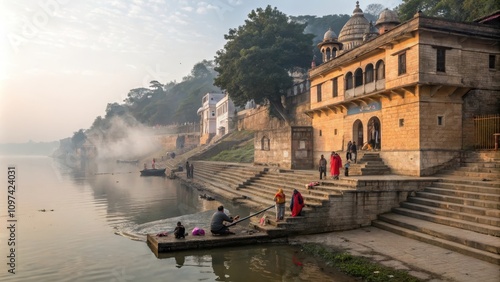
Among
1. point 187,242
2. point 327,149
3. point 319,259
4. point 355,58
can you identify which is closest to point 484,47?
point 355,58

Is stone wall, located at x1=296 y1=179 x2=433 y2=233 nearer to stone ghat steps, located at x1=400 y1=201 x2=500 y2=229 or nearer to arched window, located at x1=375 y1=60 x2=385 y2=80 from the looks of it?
stone ghat steps, located at x1=400 y1=201 x2=500 y2=229

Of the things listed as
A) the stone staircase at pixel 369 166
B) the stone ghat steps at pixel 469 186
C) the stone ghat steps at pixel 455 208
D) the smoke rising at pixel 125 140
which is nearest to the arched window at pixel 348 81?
the stone staircase at pixel 369 166

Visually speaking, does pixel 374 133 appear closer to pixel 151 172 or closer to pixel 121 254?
pixel 121 254

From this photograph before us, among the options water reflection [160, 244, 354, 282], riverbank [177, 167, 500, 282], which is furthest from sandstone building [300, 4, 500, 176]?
water reflection [160, 244, 354, 282]

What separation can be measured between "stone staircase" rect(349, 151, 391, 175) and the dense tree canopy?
1670cm

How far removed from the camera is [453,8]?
3350 cm

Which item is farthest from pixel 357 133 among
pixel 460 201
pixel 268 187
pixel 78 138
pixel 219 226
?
pixel 78 138

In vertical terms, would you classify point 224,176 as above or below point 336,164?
below

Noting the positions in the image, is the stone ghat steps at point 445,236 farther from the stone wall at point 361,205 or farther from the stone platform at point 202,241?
the stone platform at point 202,241

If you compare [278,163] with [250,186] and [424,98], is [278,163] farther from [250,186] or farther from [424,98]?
[424,98]

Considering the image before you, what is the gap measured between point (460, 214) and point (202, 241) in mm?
7787

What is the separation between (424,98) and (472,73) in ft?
9.19

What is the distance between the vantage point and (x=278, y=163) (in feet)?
90.2

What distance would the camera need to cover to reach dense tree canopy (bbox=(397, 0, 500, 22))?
28.2 metres
